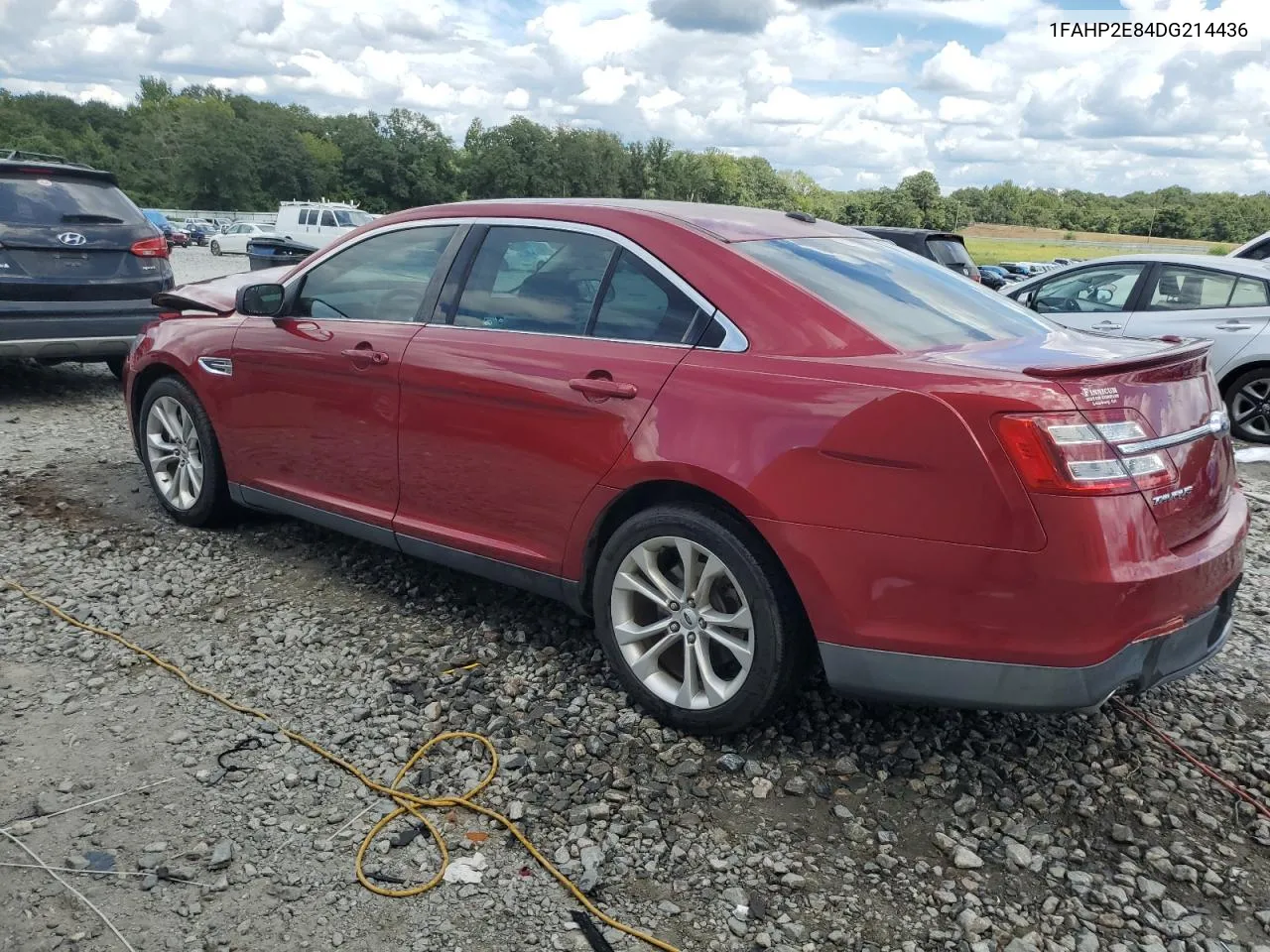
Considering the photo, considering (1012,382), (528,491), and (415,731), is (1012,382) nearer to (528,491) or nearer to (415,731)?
(528,491)

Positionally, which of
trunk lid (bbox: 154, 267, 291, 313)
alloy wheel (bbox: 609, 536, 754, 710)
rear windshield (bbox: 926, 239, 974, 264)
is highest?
trunk lid (bbox: 154, 267, 291, 313)

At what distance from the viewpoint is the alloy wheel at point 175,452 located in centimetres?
515

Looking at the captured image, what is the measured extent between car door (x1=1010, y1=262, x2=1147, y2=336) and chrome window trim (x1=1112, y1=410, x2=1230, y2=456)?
6496 mm

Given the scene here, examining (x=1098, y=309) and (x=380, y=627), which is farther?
(x=1098, y=309)

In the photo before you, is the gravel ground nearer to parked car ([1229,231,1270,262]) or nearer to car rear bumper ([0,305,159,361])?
car rear bumper ([0,305,159,361])

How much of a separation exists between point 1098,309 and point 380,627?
25.3 feet

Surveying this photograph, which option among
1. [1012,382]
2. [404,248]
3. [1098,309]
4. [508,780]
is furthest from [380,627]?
[1098,309]

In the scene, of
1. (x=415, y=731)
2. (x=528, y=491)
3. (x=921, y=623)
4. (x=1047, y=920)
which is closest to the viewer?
(x=1047, y=920)

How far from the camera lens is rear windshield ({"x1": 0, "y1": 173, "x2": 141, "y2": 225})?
24.4 ft

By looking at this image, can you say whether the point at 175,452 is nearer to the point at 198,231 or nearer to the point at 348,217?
the point at 348,217

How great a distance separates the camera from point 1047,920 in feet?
8.44

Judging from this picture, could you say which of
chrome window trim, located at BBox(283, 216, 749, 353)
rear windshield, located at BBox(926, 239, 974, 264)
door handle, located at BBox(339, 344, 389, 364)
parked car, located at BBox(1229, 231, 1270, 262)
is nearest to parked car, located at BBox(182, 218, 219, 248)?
rear windshield, located at BBox(926, 239, 974, 264)

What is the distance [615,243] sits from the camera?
356cm

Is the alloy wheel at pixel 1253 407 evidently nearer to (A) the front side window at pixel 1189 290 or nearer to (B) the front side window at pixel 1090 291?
(A) the front side window at pixel 1189 290
